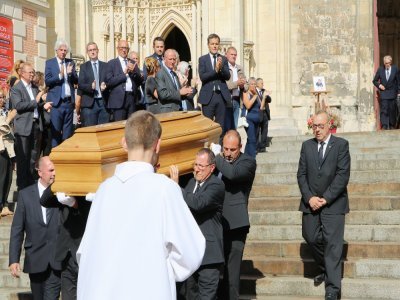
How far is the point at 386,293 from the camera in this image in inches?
328

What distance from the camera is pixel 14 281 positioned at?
32.5 ft

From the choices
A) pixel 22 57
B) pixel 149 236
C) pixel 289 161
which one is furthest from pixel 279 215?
pixel 22 57

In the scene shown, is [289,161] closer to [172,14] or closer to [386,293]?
[386,293]

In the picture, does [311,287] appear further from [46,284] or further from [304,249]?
[46,284]

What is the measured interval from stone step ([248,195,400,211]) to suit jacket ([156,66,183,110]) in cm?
169

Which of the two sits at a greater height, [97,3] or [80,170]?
[97,3]

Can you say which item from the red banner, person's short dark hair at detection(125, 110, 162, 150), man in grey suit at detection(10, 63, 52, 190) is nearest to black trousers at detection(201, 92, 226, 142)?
man in grey suit at detection(10, 63, 52, 190)

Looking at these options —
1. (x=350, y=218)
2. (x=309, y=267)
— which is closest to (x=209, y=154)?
(x=309, y=267)

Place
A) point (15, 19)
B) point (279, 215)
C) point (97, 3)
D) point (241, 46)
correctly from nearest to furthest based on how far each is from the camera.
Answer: point (279, 215), point (15, 19), point (241, 46), point (97, 3)

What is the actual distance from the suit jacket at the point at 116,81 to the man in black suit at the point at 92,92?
0.15m

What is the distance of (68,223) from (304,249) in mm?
3181

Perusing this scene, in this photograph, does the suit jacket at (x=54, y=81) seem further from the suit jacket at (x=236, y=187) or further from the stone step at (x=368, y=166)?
the suit jacket at (x=236, y=187)

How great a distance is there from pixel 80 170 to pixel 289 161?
7038 millimetres

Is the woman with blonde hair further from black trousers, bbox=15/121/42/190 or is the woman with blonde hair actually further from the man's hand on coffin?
the man's hand on coffin
